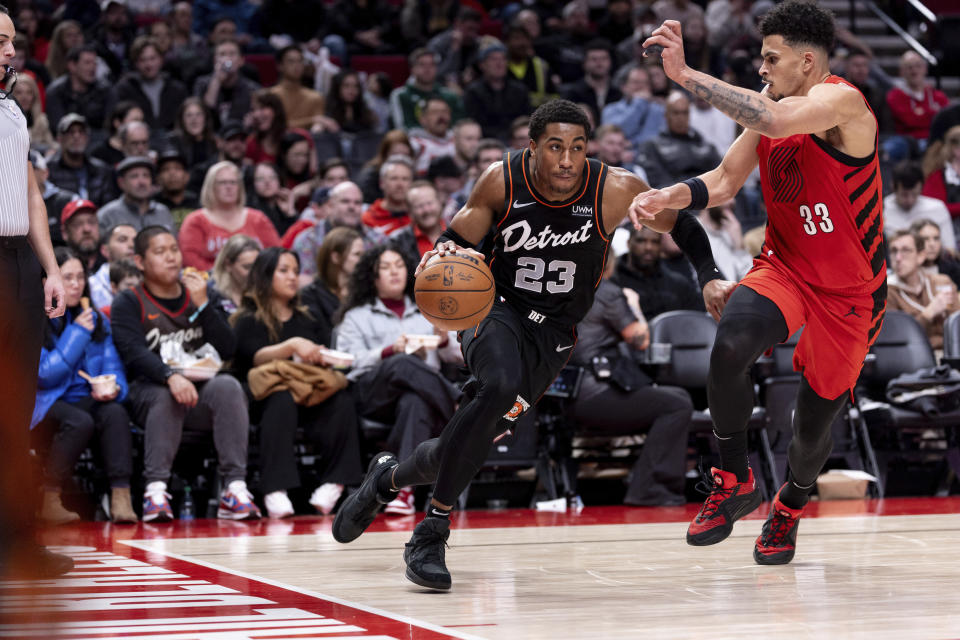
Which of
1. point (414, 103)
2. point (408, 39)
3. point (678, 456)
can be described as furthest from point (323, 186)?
point (408, 39)

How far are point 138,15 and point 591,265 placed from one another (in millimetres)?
9754

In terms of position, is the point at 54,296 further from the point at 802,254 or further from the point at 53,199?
the point at 53,199

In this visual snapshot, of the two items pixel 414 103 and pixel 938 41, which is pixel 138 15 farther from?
pixel 938 41

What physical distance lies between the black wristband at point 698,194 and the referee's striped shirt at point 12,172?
7.44 ft

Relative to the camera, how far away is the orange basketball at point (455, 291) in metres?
4.13

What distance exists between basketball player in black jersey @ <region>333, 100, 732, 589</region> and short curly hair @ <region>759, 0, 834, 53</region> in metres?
0.70

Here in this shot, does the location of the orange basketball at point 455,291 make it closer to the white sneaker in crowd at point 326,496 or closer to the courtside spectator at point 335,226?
the white sneaker in crowd at point 326,496

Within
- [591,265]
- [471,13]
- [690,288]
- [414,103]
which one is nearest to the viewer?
[591,265]

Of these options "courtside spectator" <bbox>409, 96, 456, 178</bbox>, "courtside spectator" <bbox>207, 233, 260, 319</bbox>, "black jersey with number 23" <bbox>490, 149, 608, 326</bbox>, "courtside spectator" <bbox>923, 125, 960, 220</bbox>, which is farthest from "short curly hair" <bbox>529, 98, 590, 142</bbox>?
"courtside spectator" <bbox>923, 125, 960, 220</bbox>

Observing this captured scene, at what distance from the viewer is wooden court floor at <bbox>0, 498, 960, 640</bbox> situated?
3.34 m

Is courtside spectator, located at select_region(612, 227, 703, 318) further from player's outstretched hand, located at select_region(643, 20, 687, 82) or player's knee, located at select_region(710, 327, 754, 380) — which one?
player's outstretched hand, located at select_region(643, 20, 687, 82)

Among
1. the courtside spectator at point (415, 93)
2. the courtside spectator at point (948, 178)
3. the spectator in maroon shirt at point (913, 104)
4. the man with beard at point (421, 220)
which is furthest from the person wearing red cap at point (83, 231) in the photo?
the spectator in maroon shirt at point (913, 104)

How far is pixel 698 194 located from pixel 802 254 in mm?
417

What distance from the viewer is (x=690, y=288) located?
848 centimetres
